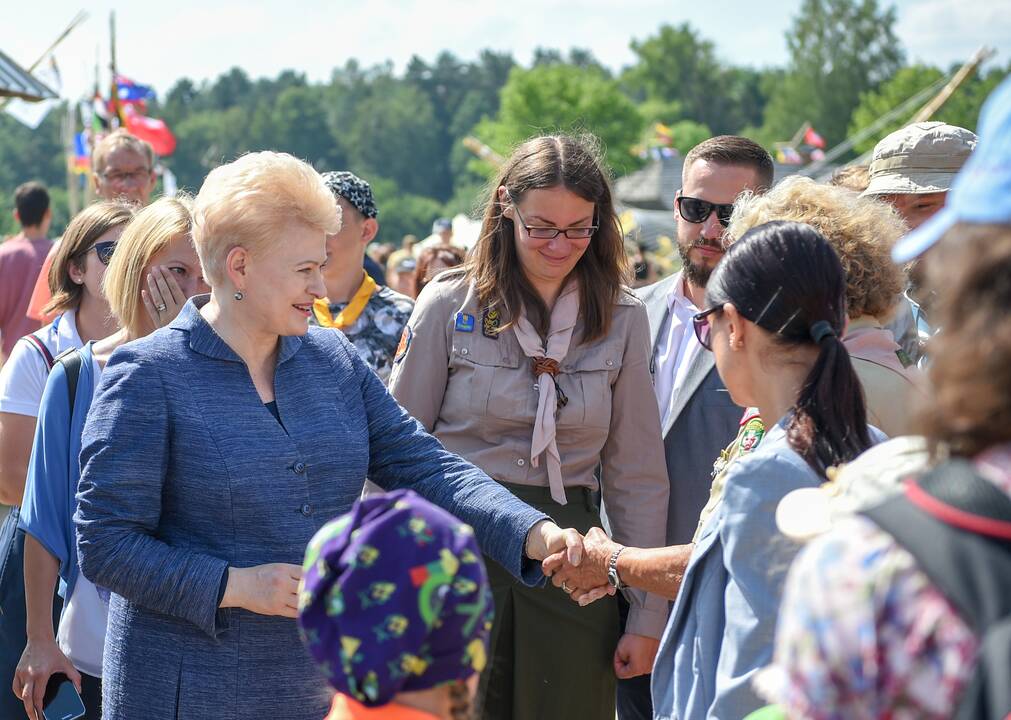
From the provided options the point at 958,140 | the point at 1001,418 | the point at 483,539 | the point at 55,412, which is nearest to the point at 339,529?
the point at 1001,418

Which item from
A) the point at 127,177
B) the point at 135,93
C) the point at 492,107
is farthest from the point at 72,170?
the point at 492,107

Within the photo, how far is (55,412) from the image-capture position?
10.7 ft

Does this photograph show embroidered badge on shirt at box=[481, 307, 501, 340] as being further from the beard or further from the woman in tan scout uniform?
the beard

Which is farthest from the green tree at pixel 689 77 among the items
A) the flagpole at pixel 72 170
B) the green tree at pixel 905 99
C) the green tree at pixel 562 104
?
the flagpole at pixel 72 170

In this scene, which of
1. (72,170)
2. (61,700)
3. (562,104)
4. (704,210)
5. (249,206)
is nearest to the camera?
(249,206)

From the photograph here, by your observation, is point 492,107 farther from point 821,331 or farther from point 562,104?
point 821,331

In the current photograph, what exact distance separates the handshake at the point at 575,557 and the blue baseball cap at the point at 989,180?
6.21 feet

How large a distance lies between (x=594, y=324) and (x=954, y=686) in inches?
105

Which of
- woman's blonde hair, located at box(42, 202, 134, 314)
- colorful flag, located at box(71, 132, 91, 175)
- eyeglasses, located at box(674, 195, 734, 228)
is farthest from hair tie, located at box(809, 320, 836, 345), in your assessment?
colorful flag, located at box(71, 132, 91, 175)

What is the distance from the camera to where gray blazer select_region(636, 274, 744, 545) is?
377 cm

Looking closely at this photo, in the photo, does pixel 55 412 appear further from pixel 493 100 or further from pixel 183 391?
pixel 493 100

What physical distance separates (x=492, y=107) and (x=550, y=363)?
504 ft

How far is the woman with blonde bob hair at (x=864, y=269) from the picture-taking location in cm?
271

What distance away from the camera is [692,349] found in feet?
13.1
